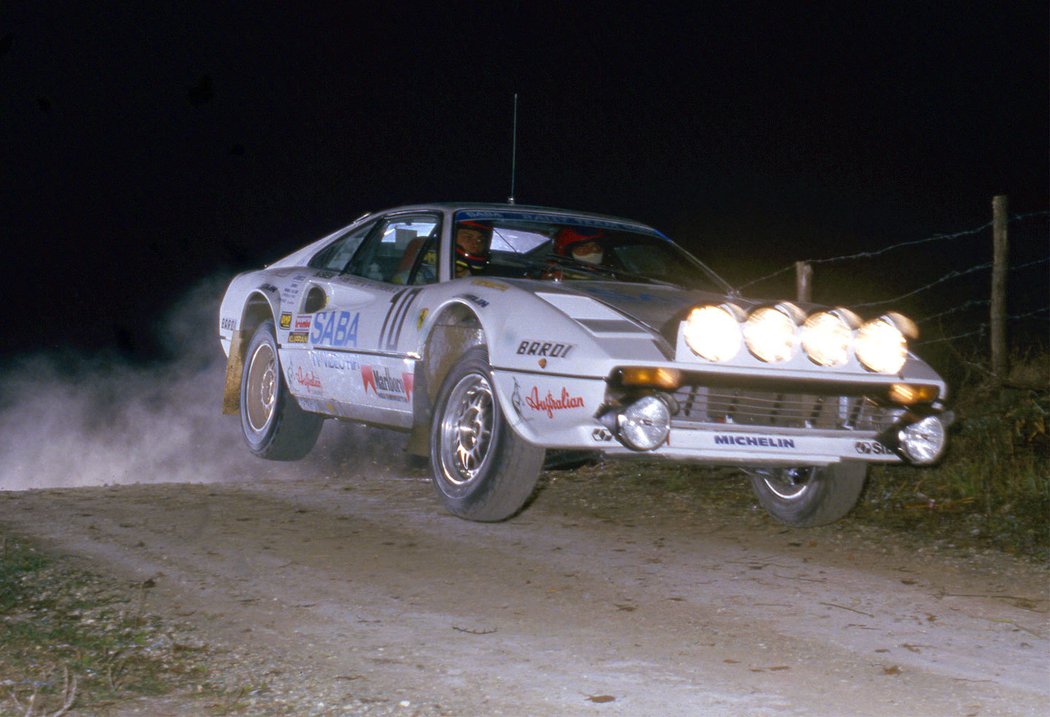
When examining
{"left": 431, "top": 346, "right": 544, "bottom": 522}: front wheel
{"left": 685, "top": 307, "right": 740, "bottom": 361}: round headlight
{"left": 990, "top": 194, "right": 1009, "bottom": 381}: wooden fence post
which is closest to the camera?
{"left": 685, "top": 307, "right": 740, "bottom": 361}: round headlight

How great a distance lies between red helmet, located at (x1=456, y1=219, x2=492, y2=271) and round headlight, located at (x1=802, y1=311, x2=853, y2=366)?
1.77m

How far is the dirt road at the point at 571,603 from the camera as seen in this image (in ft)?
10.8

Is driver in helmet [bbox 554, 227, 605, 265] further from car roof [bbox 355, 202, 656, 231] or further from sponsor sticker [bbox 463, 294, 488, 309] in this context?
sponsor sticker [bbox 463, 294, 488, 309]

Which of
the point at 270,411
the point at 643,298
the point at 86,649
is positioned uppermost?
the point at 643,298

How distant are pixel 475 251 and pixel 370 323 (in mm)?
656

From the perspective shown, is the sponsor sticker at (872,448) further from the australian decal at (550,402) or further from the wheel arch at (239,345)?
the wheel arch at (239,345)

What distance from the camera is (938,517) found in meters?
6.34

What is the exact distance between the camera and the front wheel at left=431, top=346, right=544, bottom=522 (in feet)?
16.8

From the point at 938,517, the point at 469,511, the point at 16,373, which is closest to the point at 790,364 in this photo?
the point at 469,511

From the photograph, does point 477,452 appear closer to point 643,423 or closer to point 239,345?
point 643,423

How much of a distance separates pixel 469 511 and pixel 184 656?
194 centimetres

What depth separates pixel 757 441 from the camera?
489cm

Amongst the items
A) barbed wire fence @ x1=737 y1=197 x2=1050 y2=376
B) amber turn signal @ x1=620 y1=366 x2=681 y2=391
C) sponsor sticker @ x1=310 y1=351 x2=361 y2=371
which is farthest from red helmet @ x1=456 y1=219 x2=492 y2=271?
barbed wire fence @ x1=737 y1=197 x2=1050 y2=376

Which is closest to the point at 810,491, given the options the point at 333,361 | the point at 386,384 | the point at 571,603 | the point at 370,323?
the point at 571,603
